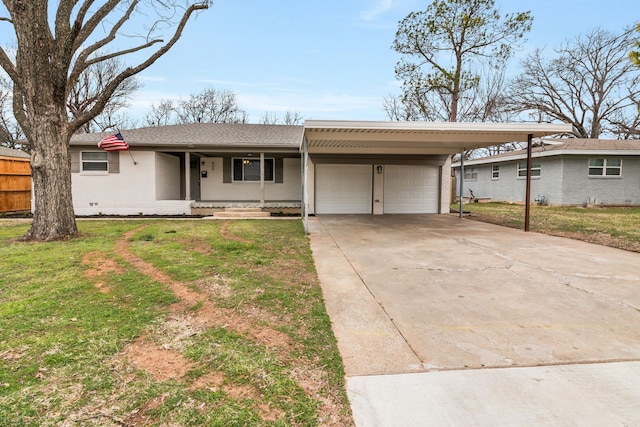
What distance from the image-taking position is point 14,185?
13.2 meters

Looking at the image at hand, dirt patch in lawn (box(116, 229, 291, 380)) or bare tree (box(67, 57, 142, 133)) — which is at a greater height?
bare tree (box(67, 57, 142, 133))

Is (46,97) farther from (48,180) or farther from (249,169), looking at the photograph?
(249,169)

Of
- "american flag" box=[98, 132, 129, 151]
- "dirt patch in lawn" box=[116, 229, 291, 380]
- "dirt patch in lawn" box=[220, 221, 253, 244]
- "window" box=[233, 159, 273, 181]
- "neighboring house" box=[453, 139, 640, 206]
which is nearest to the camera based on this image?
"dirt patch in lawn" box=[116, 229, 291, 380]

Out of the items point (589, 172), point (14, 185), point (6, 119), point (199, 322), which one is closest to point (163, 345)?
point (199, 322)

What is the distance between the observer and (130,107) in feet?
93.8

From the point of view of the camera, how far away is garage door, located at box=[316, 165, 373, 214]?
45.4 feet

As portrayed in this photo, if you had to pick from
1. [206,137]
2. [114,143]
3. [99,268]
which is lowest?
[99,268]

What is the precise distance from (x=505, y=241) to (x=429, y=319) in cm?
538

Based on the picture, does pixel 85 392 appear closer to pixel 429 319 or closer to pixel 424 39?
pixel 429 319

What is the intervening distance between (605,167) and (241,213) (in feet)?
58.2

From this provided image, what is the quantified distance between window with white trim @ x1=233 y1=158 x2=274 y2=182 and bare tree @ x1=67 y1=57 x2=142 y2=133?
55.1 feet

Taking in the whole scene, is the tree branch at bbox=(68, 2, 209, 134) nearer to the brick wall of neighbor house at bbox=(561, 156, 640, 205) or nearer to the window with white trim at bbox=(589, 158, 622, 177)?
the brick wall of neighbor house at bbox=(561, 156, 640, 205)

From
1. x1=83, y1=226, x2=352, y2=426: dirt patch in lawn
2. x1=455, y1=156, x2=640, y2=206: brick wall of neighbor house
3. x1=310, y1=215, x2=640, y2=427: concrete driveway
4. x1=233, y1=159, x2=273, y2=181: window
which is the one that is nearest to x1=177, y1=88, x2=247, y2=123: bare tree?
x1=233, y1=159, x2=273, y2=181: window

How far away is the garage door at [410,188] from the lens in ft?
46.6
